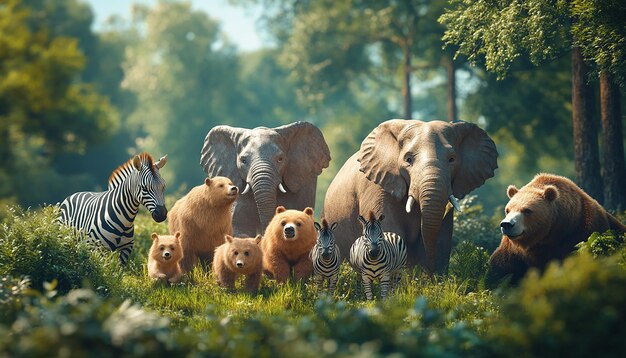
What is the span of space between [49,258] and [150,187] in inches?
72.1

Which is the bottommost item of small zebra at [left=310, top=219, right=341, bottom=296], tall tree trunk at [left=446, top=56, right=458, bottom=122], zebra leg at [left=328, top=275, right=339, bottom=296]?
zebra leg at [left=328, top=275, right=339, bottom=296]

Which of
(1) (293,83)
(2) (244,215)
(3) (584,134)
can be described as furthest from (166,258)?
(1) (293,83)

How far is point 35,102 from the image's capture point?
31.1 metres

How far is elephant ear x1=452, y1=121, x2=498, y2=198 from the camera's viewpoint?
13656 mm

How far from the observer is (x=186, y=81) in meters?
53.3

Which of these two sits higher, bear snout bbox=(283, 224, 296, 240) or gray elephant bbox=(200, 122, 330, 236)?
gray elephant bbox=(200, 122, 330, 236)

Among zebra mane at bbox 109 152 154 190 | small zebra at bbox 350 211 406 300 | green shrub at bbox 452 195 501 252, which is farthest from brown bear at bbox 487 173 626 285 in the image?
zebra mane at bbox 109 152 154 190

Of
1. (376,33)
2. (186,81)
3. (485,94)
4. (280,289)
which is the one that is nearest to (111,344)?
(280,289)

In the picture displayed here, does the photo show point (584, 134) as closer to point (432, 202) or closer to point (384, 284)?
point (432, 202)

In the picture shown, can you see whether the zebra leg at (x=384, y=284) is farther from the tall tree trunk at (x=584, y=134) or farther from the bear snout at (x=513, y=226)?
the tall tree trunk at (x=584, y=134)

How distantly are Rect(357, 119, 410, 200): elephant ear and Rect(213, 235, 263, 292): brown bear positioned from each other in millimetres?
2161

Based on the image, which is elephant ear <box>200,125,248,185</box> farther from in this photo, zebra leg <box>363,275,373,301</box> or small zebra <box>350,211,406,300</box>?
zebra leg <box>363,275,373,301</box>

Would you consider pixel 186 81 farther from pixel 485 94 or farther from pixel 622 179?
pixel 622 179

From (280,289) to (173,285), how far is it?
1608 millimetres
